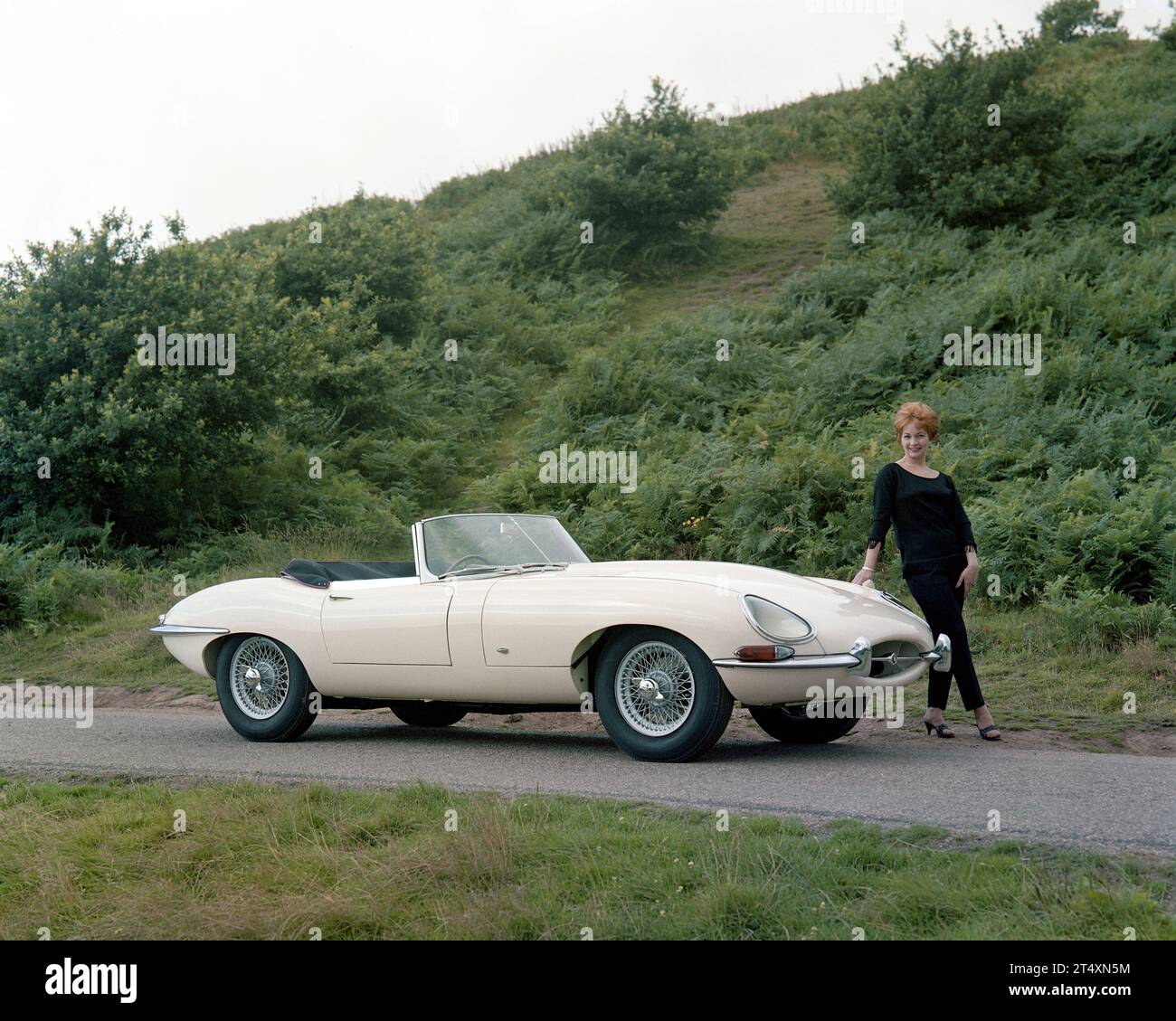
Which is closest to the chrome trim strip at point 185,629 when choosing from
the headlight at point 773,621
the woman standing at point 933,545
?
the headlight at point 773,621

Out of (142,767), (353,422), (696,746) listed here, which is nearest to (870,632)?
(696,746)

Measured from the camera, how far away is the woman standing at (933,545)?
739cm

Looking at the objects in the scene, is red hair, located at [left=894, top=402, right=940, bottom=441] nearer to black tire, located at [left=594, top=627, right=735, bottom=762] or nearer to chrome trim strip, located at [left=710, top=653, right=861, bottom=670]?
chrome trim strip, located at [left=710, top=653, right=861, bottom=670]

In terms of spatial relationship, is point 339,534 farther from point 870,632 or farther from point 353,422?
point 870,632

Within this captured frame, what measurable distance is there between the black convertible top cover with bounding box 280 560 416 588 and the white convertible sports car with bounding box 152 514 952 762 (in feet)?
0.05

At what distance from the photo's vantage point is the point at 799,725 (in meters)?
7.70

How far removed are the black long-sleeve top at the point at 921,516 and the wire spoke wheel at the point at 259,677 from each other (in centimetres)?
407

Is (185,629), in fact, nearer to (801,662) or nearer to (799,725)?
(799,725)

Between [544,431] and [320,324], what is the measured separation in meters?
5.40

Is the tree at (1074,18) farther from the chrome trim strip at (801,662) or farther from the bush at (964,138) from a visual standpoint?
the chrome trim strip at (801,662)

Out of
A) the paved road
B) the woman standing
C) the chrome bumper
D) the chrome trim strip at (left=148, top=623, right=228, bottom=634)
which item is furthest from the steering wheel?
the woman standing

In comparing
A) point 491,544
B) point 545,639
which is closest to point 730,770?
point 545,639

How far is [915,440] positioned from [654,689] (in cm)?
234

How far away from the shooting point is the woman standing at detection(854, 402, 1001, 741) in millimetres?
7391
